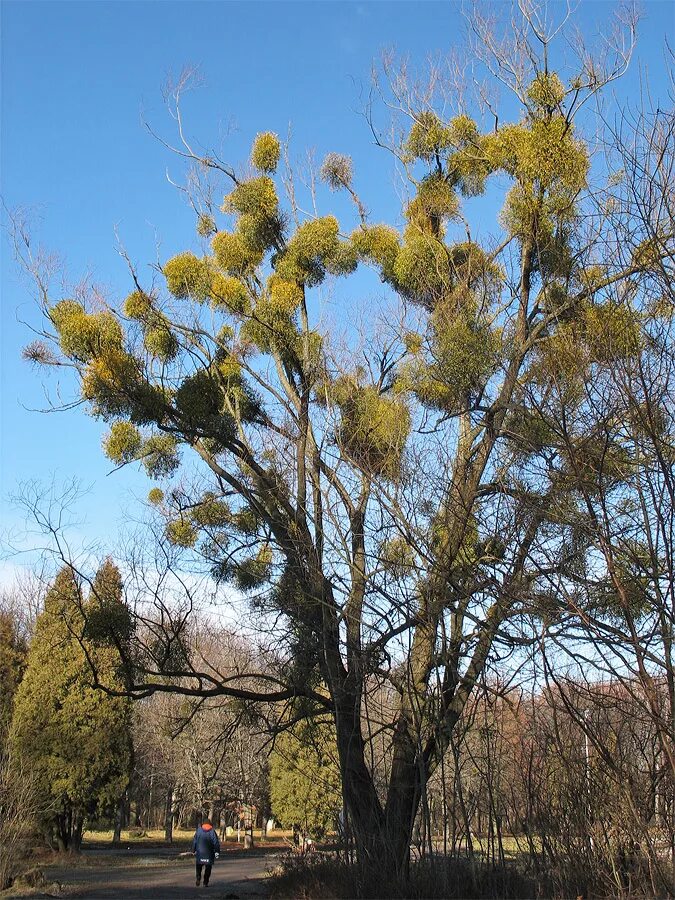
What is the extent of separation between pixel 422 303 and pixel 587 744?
379cm

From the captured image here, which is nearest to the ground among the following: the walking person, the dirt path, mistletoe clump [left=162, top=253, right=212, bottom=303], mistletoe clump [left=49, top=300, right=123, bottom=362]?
the dirt path

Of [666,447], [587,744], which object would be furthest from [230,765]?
[666,447]

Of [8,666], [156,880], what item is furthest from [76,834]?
[156,880]

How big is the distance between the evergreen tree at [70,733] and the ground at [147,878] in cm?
103

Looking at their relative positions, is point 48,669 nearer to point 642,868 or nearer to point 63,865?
point 63,865

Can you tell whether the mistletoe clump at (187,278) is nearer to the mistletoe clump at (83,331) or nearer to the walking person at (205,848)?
the mistletoe clump at (83,331)

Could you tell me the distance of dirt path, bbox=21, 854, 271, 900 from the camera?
31.0 feet

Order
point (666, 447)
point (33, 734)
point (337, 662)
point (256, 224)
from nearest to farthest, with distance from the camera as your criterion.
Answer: point (666, 447)
point (337, 662)
point (256, 224)
point (33, 734)

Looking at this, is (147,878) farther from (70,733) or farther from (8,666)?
(8,666)

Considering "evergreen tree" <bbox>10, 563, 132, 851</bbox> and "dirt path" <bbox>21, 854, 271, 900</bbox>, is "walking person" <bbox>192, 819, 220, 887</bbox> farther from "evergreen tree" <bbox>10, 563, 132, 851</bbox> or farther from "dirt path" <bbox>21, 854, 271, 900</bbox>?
"evergreen tree" <bbox>10, 563, 132, 851</bbox>

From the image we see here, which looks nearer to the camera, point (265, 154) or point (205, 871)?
point (265, 154)

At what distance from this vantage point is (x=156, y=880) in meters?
12.2

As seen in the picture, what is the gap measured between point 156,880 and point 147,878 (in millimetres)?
538

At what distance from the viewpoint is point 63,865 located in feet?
49.8
